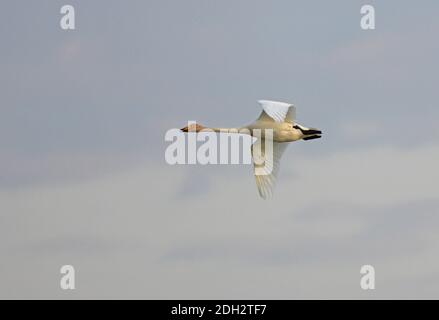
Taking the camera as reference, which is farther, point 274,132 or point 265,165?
point 265,165

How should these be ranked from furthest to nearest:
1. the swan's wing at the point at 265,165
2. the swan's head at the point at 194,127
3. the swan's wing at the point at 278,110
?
the swan's head at the point at 194,127 < the swan's wing at the point at 265,165 < the swan's wing at the point at 278,110

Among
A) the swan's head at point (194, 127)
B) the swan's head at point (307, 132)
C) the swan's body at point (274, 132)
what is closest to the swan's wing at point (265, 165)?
the swan's body at point (274, 132)

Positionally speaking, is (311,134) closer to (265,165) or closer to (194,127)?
(265,165)

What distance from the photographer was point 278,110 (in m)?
60.3

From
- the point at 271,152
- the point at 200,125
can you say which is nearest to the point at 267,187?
the point at 271,152

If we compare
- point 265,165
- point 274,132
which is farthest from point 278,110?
point 265,165

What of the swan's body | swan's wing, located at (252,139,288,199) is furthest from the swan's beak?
swan's wing, located at (252,139,288,199)

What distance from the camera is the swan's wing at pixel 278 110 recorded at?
60.3 metres

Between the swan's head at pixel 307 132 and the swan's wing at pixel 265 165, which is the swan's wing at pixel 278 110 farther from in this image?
the swan's wing at pixel 265 165

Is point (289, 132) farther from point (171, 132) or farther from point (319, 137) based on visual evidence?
point (171, 132)

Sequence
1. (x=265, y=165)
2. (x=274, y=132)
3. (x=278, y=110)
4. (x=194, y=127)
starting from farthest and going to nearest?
(x=194, y=127)
(x=265, y=165)
(x=274, y=132)
(x=278, y=110)

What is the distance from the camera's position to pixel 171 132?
63.2 metres

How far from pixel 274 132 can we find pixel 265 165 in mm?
1639

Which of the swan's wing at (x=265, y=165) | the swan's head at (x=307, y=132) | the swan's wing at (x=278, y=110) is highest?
the swan's wing at (x=278, y=110)
